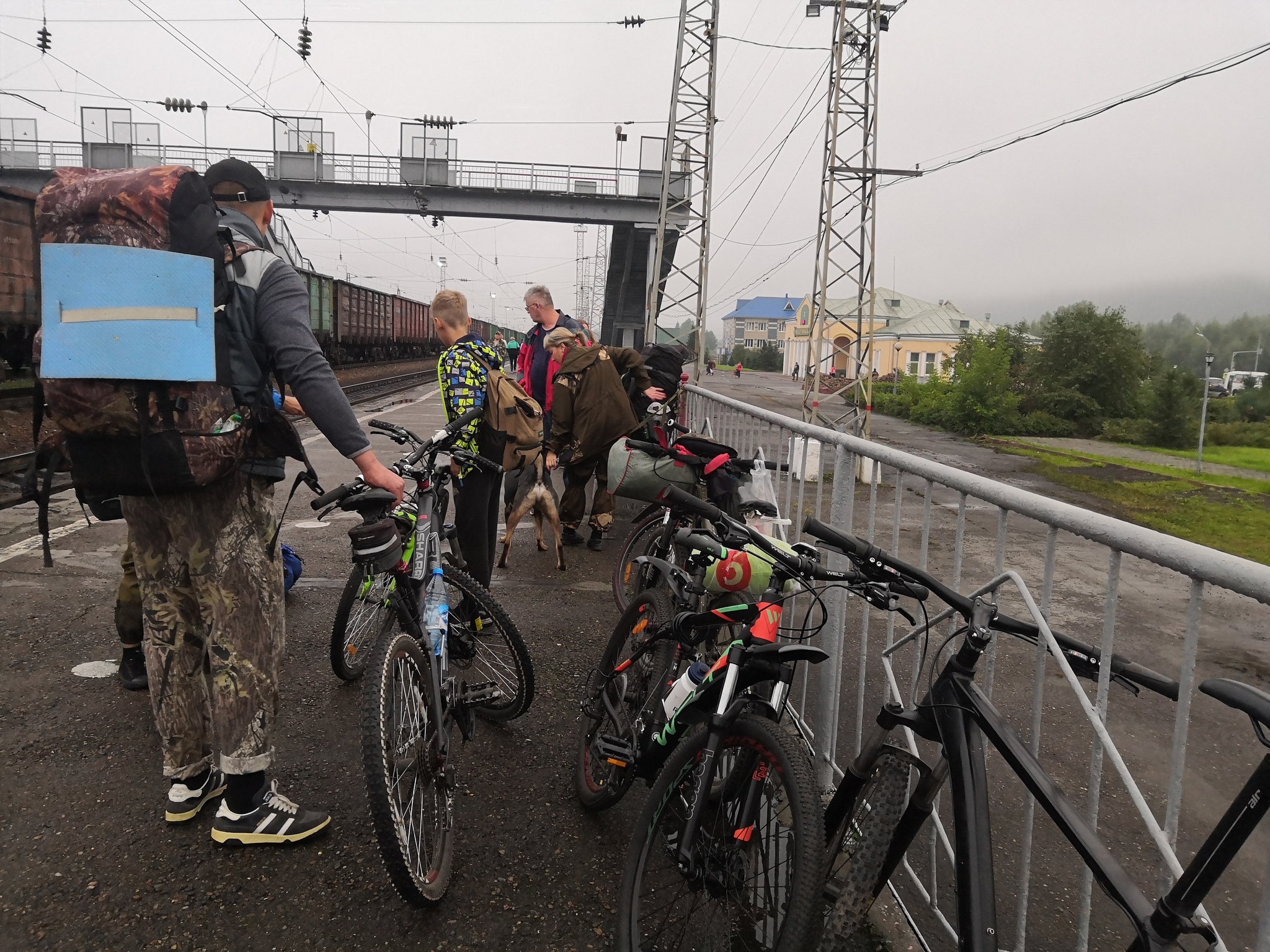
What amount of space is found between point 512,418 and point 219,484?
7.65 ft

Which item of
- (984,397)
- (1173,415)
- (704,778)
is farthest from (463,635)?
(1173,415)

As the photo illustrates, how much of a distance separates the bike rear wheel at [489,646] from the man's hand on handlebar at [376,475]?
77 cm

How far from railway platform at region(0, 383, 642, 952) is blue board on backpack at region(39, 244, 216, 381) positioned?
5.08 ft

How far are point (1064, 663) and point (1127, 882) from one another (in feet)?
1.44

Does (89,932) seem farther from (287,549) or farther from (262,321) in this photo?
(287,549)

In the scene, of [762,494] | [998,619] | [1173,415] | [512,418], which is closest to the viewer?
[998,619]

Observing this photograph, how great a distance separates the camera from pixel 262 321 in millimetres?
2521

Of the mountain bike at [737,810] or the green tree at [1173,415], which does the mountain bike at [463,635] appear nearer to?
the mountain bike at [737,810]

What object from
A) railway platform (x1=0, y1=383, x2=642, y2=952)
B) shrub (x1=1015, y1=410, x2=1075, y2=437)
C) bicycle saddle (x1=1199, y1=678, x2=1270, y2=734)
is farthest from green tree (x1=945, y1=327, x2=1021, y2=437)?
bicycle saddle (x1=1199, y1=678, x2=1270, y2=734)

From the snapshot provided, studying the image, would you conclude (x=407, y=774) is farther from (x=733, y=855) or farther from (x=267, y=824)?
(x=733, y=855)

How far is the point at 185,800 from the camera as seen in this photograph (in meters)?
2.83

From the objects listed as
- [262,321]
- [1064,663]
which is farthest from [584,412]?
[1064,663]

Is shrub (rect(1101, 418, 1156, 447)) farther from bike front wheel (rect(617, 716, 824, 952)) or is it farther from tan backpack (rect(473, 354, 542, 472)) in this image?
bike front wheel (rect(617, 716, 824, 952))

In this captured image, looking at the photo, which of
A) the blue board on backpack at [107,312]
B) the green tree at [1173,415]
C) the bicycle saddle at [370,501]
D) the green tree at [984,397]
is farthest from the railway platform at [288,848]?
the green tree at [1173,415]
